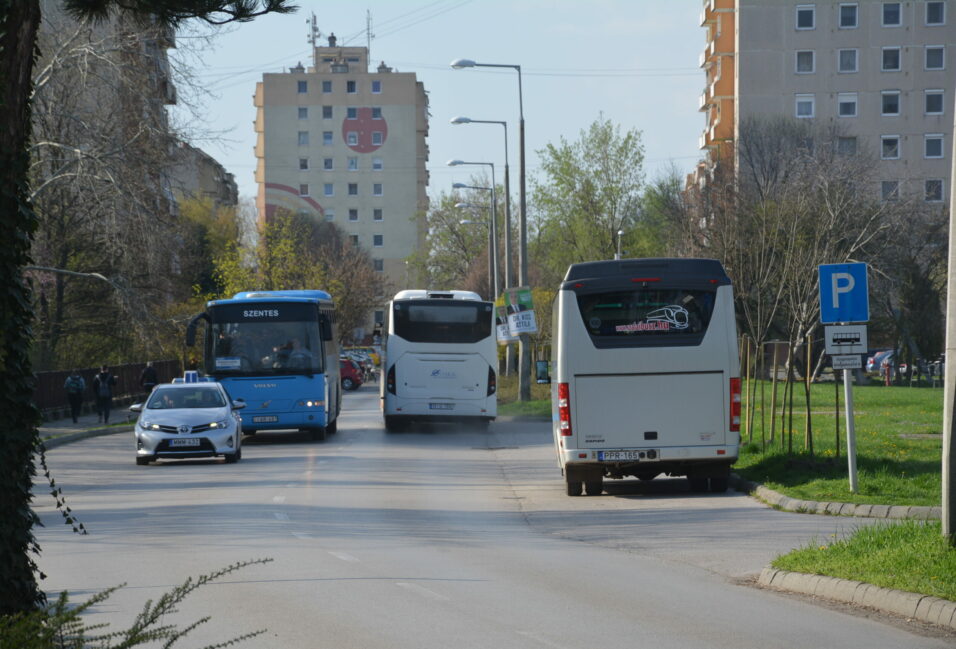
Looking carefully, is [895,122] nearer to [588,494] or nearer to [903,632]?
[588,494]

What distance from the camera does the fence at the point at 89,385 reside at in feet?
143

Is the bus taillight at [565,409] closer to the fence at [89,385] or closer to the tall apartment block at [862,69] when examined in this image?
the fence at [89,385]

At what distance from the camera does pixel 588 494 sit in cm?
1947

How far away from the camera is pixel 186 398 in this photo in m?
26.5

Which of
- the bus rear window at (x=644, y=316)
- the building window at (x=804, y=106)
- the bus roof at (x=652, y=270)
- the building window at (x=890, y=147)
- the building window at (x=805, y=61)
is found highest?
the building window at (x=805, y=61)

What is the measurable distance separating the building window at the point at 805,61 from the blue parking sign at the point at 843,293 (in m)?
71.5

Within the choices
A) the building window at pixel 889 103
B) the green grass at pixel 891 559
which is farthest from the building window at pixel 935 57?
the green grass at pixel 891 559

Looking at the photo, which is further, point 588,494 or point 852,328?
point 588,494

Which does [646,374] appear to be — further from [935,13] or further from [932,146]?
[935,13]

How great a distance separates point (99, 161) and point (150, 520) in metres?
16.7

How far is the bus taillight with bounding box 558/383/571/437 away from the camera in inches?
Result: 706

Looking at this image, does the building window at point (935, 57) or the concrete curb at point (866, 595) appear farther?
the building window at point (935, 57)

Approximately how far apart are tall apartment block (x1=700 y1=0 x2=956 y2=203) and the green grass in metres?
74.8

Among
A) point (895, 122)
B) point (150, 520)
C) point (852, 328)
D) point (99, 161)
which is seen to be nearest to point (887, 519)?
point (852, 328)
